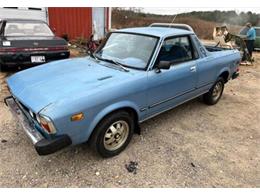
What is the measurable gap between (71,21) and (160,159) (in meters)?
10.4

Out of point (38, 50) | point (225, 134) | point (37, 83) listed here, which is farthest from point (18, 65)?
point (225, 134)

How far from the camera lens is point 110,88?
2787 mm

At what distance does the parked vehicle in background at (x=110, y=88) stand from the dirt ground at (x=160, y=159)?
31 centimetres

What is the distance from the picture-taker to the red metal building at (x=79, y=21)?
1130 cm

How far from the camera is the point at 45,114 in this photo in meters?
2.37

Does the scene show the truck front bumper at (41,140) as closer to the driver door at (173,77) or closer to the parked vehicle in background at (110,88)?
the parked vehicle in background at (110,88)

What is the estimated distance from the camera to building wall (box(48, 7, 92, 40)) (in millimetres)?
11234

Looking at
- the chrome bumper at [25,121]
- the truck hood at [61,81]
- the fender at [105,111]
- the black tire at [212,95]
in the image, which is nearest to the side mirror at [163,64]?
the truck hood at [61,81]

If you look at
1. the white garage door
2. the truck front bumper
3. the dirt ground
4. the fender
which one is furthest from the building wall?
the fender

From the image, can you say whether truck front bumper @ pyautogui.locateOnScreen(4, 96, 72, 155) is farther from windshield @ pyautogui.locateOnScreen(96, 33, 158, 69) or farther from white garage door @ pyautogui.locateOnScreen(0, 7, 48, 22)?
white garage door @ pyautogui.locateOnScreen(0, 7, 48, 22)

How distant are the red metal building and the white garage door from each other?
1.14 ft

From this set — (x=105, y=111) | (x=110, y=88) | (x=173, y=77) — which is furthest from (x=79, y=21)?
(x=105, y=111)

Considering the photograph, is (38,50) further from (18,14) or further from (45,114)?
(18,14)

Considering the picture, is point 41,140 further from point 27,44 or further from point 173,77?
point 27,44
